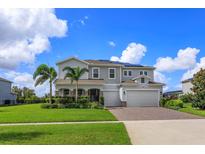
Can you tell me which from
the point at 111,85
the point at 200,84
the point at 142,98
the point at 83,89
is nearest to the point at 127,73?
the point at 111,85

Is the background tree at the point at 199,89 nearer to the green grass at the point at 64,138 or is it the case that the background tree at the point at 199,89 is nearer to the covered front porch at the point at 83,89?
the covered front porch at the point at 83,89

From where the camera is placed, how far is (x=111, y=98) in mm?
37938

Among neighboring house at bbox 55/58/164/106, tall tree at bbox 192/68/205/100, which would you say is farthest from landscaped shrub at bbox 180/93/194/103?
neighboring house at bbox 55/58/164/106

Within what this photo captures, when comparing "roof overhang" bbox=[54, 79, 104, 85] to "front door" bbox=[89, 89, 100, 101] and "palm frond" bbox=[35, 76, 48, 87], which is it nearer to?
"front door" bbox=[89, 89, 100, 101]

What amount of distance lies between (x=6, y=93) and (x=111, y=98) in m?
20.4

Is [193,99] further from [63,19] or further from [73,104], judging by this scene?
[63,19]

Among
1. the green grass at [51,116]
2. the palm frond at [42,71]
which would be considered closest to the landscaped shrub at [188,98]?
the green grass at [51,116]

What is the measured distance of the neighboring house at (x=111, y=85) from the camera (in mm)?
35719

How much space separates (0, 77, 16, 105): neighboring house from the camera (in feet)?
151

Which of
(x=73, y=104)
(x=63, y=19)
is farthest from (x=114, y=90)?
(x=63, y=19)
